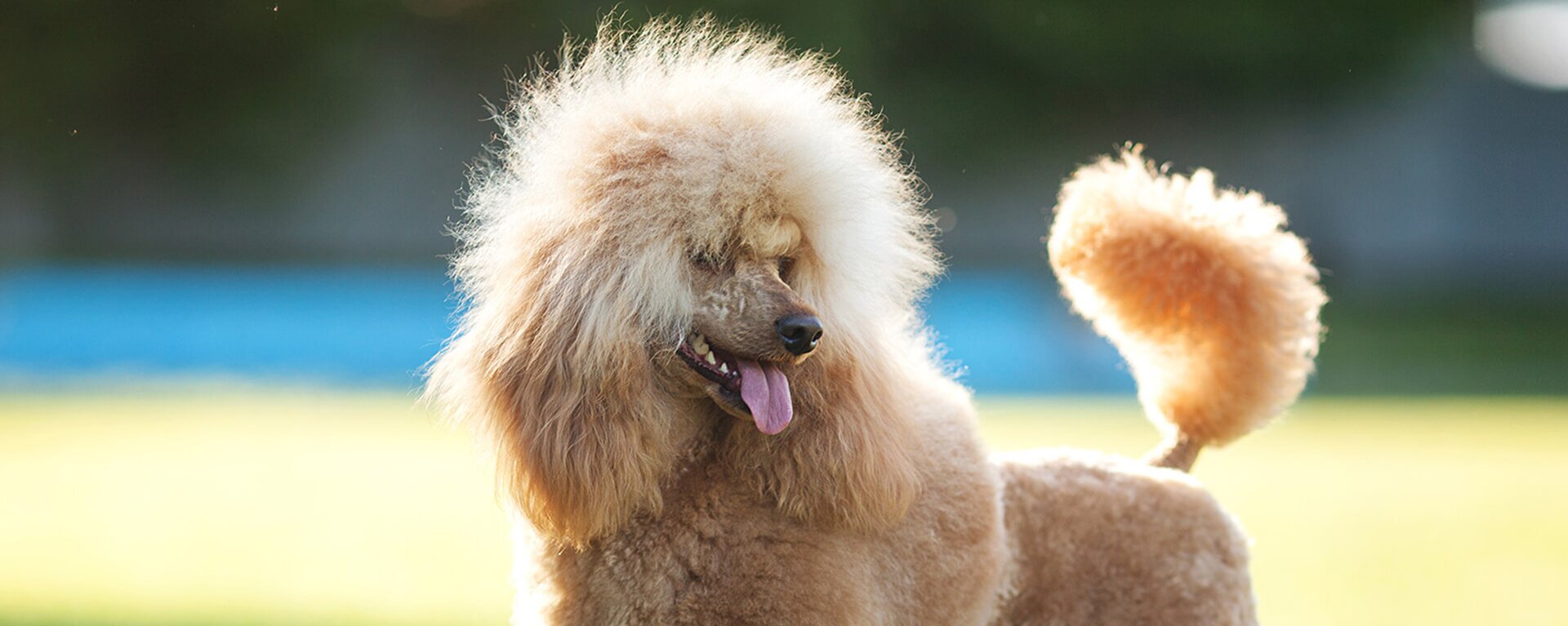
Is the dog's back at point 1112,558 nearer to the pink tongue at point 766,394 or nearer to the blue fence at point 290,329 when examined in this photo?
the pink tongue at point 766,394

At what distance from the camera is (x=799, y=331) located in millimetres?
1778

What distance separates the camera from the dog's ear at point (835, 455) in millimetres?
1893

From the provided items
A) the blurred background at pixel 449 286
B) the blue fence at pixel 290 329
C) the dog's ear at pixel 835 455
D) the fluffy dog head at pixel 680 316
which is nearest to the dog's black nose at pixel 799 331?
the fluffy dog head at pixel 680 316

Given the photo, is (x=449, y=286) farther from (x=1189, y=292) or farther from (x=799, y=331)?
(x=799, y=331)

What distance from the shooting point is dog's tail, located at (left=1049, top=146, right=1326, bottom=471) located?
7.72 feet

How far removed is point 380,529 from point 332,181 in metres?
9.98

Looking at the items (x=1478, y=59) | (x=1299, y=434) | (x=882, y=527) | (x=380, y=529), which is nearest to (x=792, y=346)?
(x=882, y=527)

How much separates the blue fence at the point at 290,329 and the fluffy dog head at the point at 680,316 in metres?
7.79

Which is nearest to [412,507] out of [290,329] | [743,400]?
[743,400]

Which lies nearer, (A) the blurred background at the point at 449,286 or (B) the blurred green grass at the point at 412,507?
(B) the blurred green grass at the point at 412,507

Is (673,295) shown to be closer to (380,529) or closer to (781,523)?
(781,523)

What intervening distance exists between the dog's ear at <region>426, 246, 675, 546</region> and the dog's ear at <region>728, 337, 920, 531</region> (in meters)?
0.14

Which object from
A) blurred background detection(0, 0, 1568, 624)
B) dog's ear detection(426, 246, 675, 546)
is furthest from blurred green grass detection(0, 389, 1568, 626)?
dog's ear detection(426, 246, 675, 546)

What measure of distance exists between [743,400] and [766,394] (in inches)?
1.2
